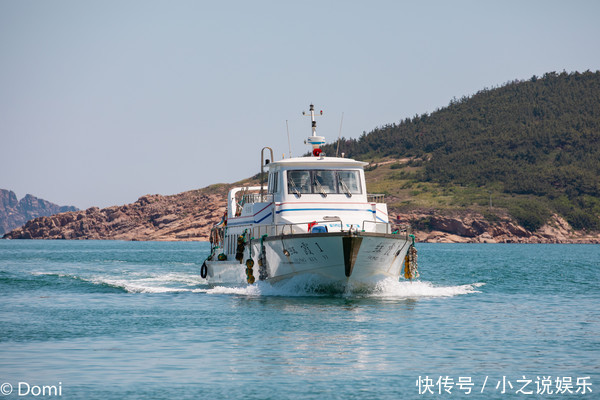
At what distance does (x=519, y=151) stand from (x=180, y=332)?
175 metres

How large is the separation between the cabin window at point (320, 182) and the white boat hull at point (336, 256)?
10.0ft

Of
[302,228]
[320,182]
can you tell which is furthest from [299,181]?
[302,228]

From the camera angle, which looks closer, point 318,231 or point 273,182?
point 318,231

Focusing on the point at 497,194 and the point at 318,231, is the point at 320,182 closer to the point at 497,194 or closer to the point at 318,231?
the point at 318,231

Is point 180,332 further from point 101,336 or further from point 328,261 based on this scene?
point 328,261

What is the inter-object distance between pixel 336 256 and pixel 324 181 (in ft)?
18.2

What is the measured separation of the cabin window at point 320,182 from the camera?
3481 cm

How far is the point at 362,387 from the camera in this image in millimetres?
16984

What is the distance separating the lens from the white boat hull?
3027 centimetres

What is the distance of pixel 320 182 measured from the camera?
35.1m

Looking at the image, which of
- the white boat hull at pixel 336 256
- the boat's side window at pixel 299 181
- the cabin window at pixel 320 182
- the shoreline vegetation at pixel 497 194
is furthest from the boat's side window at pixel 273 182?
the shoreline vegetation at pixel 497 194

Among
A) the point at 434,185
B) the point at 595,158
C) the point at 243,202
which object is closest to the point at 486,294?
the point at 243,202

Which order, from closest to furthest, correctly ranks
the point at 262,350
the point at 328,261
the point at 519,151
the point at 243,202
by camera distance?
the point at 262,350 → the point at 328,261 → the point at 243,202 → the point at 519,151

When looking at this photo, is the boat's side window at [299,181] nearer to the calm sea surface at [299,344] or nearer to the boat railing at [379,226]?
the boat railing at [379,226]
